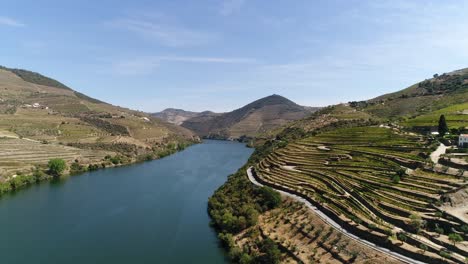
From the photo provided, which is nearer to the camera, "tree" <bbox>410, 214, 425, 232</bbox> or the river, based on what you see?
"tree" <bbox>410, 214, 425, 232</bbox>

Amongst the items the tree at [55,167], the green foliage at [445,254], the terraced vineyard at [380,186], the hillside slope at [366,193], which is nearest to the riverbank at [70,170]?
the tree at [55,167]

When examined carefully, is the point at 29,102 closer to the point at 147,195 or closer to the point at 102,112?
the point at 102,112

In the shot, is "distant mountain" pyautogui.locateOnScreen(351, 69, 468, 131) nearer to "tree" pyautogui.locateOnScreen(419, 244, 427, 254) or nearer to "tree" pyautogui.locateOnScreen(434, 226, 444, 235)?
"tree" pyautogui.locateOnScreen(434, 226, 444, 235)

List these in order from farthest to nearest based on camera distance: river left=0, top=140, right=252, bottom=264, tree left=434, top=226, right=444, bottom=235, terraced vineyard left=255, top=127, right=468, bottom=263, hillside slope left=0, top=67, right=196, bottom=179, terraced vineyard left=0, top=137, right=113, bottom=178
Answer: hillside slope left=0, top=67, right=196, bottom=179
terraced vineyard left=0, top=137, right=113, bottom=178
river left=0, top=140, right=252, bottom=264
terraced vineyard left=255, top=127, right=468, bottom=263
tree left=434, top=226, right=444, bottom=235

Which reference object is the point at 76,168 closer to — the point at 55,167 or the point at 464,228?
the point at 55,167

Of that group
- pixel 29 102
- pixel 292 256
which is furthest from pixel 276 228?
pixel 29 102

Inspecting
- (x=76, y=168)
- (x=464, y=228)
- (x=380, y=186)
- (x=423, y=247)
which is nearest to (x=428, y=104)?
(x=380, y=186)

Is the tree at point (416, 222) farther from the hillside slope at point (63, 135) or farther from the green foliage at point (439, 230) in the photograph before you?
the hillside slope at point (63, 135)

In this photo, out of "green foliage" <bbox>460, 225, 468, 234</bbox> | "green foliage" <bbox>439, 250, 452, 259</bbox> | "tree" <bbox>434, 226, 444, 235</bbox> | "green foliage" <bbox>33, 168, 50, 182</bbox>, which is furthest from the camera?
"green foliage" <bbox>33, 168, 50, 182</bbox>

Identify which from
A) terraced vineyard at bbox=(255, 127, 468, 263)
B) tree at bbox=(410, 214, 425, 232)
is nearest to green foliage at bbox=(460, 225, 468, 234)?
terraced vineyard at bbox=(255, 127, 468, 263)
